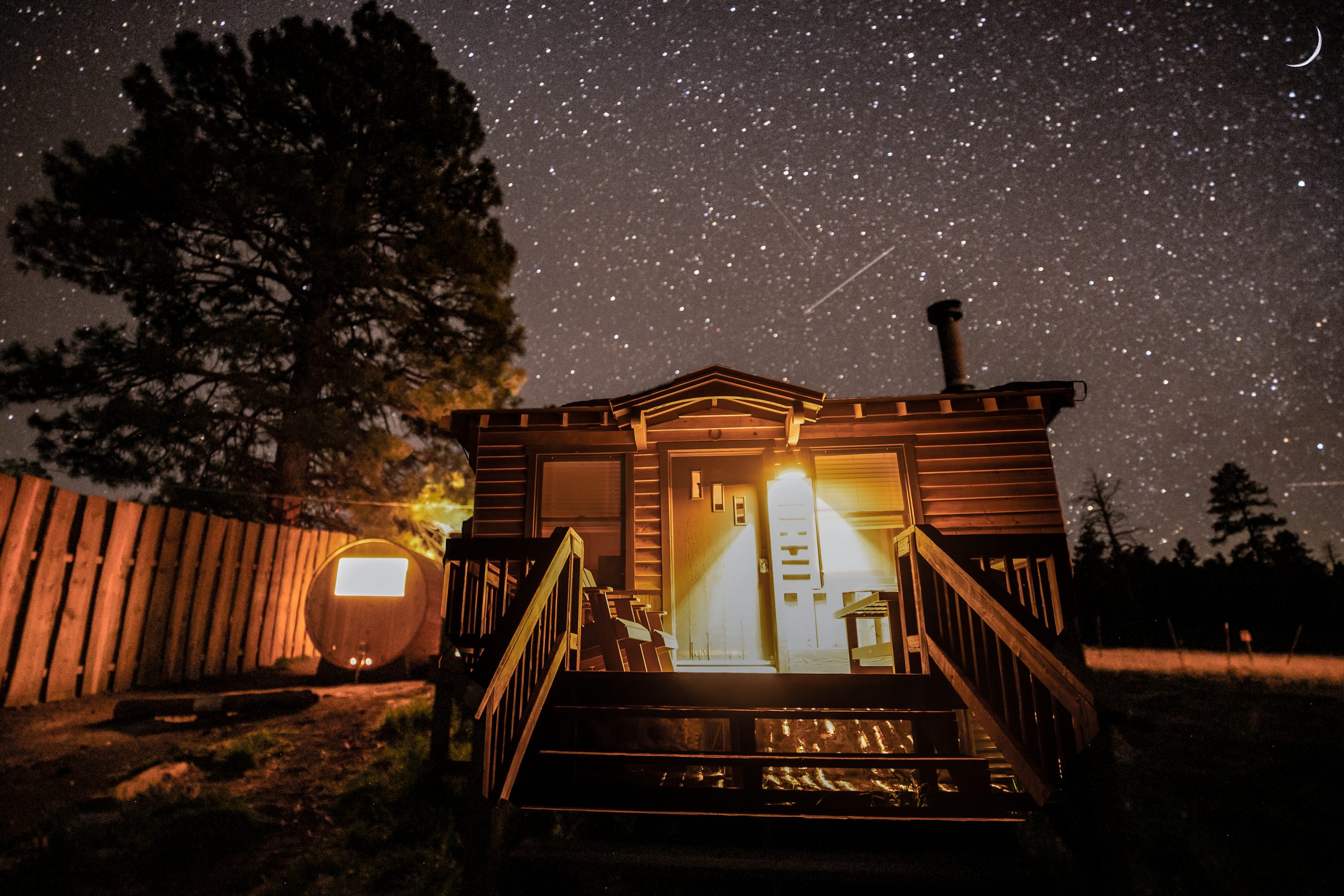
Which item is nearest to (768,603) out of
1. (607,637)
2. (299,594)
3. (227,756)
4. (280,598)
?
(607,637)

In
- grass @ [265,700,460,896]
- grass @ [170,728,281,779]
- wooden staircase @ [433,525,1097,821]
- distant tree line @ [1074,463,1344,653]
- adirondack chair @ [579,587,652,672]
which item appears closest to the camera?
wooden staircase @ [433,525,1097,821]

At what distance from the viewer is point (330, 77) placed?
593 inches

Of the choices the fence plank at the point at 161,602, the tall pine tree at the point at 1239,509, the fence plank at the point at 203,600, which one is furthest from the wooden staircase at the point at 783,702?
the tall pine tree at the point at 1239,509

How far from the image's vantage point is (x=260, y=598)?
10.3 meters

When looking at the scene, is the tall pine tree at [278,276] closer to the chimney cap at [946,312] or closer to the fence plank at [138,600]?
the fence plank at [138,600]

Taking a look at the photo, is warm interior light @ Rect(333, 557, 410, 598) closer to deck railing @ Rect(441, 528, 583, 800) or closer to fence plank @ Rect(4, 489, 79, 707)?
fence plank @ Rect(4, 489, 79, 707)

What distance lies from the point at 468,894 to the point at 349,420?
1259cm

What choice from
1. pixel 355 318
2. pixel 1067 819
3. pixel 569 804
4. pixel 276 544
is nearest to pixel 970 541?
pixel 1067 819

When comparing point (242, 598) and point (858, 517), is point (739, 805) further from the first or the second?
point (242, 598)

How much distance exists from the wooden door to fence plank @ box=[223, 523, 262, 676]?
23.3ft

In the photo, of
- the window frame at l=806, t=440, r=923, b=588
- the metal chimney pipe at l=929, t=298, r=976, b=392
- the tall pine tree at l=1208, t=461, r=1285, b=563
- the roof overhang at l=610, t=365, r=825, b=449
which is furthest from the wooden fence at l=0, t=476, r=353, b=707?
the tall pine tree at l=1208, t=461, r=1285, b=563

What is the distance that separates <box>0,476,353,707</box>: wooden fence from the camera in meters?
6.64

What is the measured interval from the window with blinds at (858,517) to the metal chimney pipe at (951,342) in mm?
2179

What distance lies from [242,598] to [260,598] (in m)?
0.41
